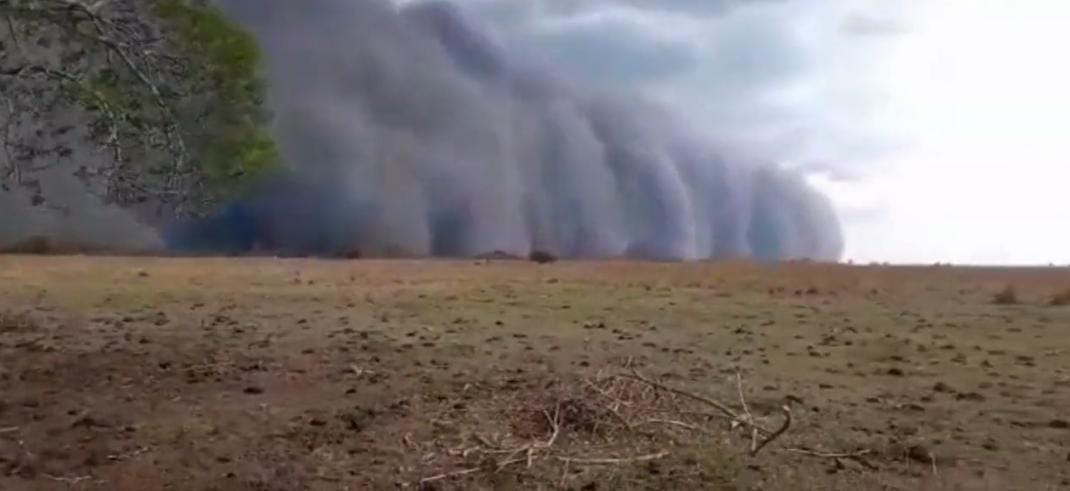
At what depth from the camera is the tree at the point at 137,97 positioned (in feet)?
42.3

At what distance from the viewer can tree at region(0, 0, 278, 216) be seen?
12883 millimetres

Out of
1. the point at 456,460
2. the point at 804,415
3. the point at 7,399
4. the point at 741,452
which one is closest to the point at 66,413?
the point at 7,399

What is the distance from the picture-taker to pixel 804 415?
10625mm

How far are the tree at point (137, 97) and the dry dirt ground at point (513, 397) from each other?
6.49 ft

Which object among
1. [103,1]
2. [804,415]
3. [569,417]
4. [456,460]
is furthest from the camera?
[103,1]

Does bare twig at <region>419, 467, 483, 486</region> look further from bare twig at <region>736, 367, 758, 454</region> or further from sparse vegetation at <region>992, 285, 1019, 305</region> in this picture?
sparse vegetation at <region>992, 285, 1019, 305</region>

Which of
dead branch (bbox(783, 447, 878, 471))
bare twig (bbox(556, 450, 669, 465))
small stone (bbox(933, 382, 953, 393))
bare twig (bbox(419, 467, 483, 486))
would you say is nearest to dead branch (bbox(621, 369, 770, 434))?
dead branch (bbox(783, 447, 878, 471))

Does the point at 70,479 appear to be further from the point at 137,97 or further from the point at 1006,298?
the point at 1006,298

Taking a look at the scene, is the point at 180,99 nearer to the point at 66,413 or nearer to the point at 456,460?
the point at 66,413

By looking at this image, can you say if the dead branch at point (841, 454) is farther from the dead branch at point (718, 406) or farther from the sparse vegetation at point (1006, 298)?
the sparse vegetation at point (1006, 298)

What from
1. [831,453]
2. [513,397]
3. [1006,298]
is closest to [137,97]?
[513,397]

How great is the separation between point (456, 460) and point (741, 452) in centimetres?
217

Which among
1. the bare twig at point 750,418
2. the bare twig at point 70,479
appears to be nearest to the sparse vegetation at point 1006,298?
the bare twig at point 750,418

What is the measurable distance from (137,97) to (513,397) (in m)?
5.68
